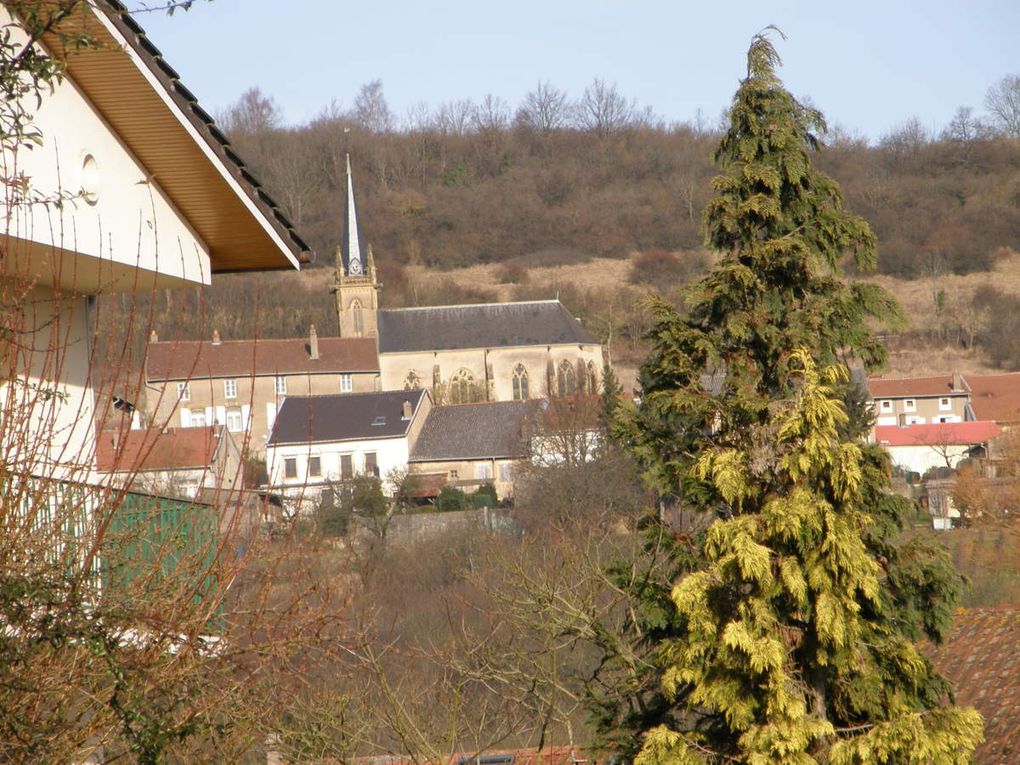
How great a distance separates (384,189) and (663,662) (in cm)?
12273

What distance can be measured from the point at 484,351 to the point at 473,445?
2098 cm

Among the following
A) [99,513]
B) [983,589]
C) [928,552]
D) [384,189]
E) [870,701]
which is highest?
[384,189]

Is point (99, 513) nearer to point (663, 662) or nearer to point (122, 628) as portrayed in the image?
point (122, 628)

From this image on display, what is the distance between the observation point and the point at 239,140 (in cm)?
11788

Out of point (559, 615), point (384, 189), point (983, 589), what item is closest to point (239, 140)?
point (384, 189)

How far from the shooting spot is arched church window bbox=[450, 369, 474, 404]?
249 feet

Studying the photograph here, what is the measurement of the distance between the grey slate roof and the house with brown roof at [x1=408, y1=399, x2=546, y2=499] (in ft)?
58.1

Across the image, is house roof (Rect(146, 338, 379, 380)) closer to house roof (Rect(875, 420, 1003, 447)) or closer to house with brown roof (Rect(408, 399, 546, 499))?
house with brown roof (Rect(408, 399, 546, 499))

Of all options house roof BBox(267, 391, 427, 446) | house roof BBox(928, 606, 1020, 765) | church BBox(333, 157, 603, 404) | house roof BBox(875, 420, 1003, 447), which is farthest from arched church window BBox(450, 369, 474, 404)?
house roof BBox(928, 606, 1020, 765)

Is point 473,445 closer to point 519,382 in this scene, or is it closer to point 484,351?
point 519,382

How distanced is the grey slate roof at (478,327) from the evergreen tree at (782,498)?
2602 inches

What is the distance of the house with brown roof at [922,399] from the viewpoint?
7112 cm

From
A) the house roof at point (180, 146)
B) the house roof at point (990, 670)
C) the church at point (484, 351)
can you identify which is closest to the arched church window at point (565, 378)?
the church at point (484, 351)

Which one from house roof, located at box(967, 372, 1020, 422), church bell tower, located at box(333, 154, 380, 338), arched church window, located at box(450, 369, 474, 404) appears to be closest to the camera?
house roof, located at box(967, 372, 1020, 422)
